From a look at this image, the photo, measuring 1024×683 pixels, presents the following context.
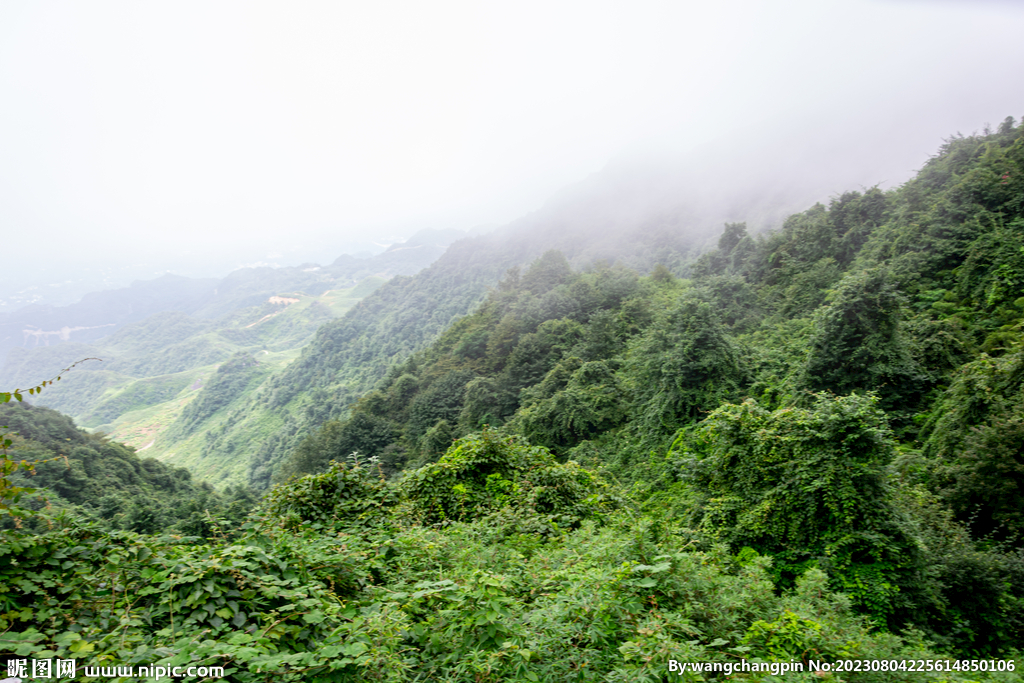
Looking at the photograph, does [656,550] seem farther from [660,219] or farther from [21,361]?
[21,361]

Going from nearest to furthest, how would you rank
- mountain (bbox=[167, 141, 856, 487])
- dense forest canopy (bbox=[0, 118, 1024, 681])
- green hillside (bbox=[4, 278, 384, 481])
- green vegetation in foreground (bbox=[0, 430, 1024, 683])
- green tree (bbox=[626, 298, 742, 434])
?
green vegetation in foreground (bbox=[0, 430, 1024, 683])
dense forest canopy (bbox=[0, 118, 1024, 681])
green tree (bbox=[626, 298, 742, 434])
mountain (bbox=[167, 141, 856, 487])
green hillside (bbox=[4, 278, 384, 481])

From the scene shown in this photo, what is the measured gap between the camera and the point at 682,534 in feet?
17.7

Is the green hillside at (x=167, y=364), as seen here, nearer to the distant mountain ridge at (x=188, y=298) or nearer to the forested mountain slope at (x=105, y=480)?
the distant mountain ridge at (x=188, y=298)

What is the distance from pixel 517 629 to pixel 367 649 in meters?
1.12

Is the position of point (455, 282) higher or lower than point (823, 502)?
higher

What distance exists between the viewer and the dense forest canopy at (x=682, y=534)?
2.67 meters

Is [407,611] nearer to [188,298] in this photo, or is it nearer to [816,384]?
[816,384]

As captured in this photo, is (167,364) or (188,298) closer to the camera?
(167,364)

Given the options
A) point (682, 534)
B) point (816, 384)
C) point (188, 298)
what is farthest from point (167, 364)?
point (816, 384)

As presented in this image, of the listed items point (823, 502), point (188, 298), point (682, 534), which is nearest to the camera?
point (823, 502)

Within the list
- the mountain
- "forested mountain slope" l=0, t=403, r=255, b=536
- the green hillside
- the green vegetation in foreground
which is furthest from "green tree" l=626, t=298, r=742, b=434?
the green hillside

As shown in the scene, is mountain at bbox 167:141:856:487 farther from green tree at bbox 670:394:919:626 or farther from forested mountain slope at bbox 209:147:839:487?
green tree at bbox 670:394:919:626

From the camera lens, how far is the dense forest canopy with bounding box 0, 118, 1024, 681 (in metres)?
2.67

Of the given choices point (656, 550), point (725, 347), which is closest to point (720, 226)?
point (725, 347)
